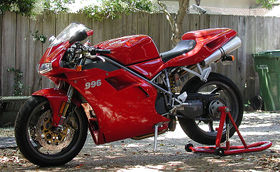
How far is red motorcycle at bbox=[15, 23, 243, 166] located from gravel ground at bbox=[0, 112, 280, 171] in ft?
0.87

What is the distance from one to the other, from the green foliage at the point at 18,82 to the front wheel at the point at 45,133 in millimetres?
4908

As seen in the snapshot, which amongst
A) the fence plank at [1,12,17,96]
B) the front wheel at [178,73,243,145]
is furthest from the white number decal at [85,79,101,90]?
the fence plank at [1,12,17,96]

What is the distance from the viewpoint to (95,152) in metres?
5.77

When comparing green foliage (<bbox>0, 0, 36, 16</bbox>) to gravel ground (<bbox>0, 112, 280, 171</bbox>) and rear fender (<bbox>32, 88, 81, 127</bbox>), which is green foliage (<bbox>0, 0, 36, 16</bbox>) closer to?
gravel ground (<bbox>0, 112, 280, 171</bbox>)

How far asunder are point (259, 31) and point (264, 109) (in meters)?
1.99

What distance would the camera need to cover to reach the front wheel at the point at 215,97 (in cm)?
546

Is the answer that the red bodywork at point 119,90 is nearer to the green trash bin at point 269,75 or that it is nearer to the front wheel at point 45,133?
the front wheel at point 45,133

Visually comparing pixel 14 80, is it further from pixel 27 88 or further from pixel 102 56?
pixel 102 56

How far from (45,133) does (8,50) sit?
5396mm

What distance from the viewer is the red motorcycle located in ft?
15.4

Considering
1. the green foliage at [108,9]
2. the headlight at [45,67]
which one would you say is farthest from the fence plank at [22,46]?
the headlight at [45,67]

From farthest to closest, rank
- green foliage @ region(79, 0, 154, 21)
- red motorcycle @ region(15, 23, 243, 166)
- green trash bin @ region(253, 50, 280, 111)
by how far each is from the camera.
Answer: green trash bin @ region(253, 50, 280, 111), green foliage @ region(79, 0, 154, 21), red motorcycle @ region(15, 23, 243, 166)

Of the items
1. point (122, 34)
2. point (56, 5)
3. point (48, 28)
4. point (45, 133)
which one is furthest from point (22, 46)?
point (45, 133)

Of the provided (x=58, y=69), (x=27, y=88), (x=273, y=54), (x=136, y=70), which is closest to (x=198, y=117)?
(x=136, y=70)
